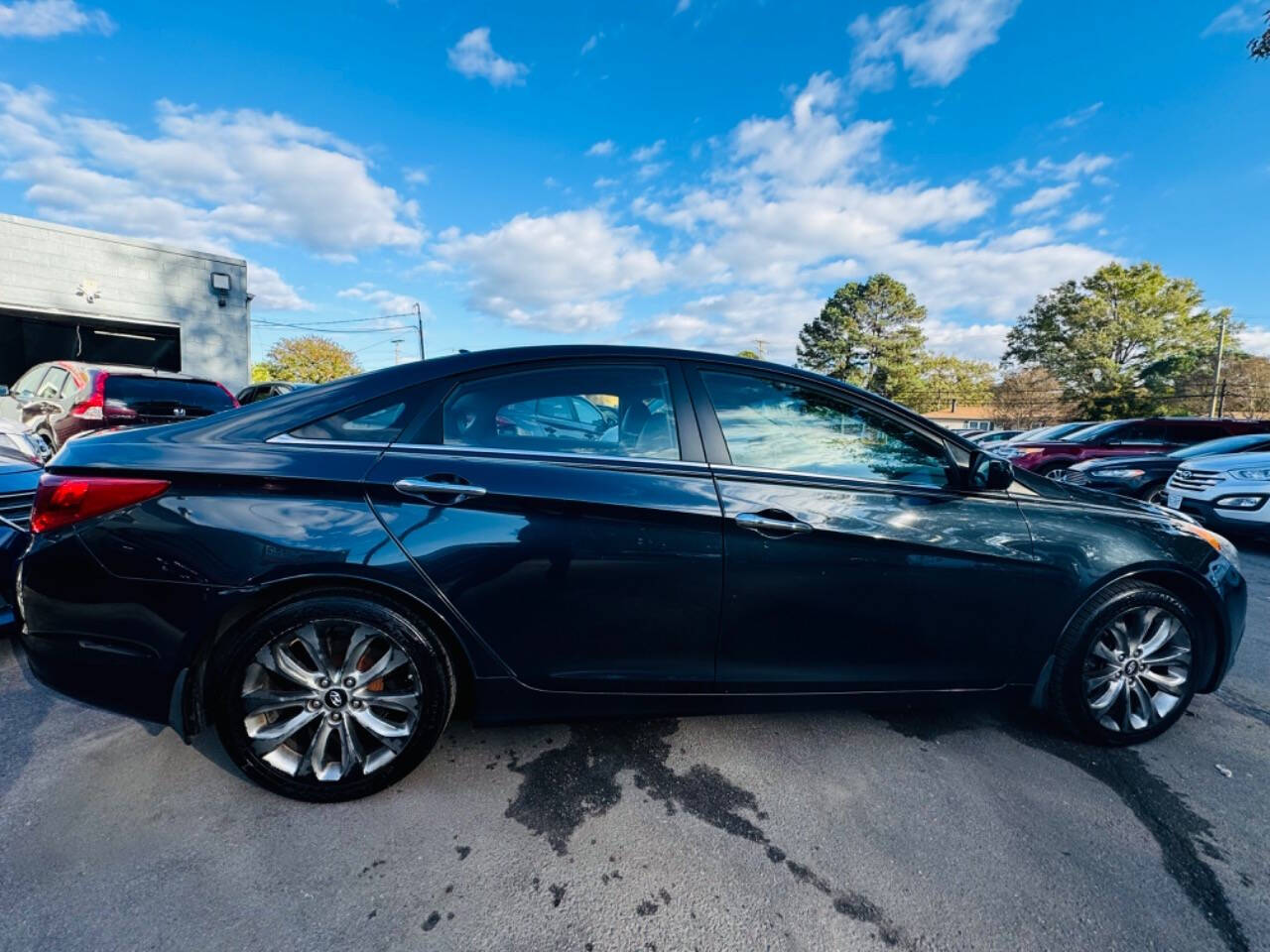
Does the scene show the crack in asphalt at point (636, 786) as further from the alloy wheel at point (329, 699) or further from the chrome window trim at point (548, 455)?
the chrome window trim at point (548, 455)

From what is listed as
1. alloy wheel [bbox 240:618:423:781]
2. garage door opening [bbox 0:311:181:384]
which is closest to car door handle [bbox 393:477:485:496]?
alloy wheel [bbox 240:618:423:781]

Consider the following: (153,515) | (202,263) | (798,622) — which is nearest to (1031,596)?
(798,622)

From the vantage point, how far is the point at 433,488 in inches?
68.2

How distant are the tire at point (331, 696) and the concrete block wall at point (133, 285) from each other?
14.3m

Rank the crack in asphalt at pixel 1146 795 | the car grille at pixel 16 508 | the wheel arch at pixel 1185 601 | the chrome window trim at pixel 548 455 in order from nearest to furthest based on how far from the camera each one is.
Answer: the crack in asphalt at pixel 1146 795, the chrome window trim at pixel 548 455, the wheel arch at pixel 1185 601, the car grille at pixel 16 508

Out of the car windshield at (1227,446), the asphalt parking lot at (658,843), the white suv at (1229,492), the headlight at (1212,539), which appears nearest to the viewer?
the asphalt parking lot at (658,843)

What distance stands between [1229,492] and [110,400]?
449 inches

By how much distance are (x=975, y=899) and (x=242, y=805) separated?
2.26 m

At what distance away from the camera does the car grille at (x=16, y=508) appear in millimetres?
2537

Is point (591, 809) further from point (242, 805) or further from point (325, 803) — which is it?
point (242, 805)

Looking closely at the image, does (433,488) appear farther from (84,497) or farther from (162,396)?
(162,396)

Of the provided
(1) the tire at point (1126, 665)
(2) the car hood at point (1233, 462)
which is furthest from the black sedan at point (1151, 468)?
(1) the tire at point (1126, 665)

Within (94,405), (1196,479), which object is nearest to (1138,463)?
(1196,479)

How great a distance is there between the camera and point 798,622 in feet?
6.17
